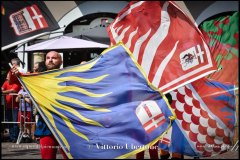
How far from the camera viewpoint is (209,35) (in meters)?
7.54

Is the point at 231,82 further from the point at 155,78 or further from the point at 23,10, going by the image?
the point at 23,10

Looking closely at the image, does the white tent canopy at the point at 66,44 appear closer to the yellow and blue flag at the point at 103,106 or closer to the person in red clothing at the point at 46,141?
the yellow and blue flag at the point at 103,106

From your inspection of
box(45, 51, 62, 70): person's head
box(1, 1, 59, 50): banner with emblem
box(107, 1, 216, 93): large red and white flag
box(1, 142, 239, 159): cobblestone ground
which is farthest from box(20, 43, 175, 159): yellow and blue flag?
box(1, 1, 59, 50): banner with emblem

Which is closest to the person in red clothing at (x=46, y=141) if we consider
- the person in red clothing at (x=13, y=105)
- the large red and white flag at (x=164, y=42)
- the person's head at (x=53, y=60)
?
the person's head at (x=53, y=60)

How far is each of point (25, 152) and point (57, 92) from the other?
3.18 m

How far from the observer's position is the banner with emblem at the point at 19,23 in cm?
831

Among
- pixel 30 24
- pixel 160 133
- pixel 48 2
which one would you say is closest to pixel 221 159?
pixel 160 133

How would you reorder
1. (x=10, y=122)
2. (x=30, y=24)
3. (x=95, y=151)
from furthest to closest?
1. (x=10, y=122)
2. (x=30, y=24)
3. (x=95, y=151)

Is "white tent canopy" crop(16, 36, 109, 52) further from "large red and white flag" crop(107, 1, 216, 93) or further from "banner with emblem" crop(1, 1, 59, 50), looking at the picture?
"large red and white flag" crop(107, 1, 216, 93)

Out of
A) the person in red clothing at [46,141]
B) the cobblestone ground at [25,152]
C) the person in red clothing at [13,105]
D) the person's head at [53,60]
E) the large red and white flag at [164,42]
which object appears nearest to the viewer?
the person in red clothing at [46,141]

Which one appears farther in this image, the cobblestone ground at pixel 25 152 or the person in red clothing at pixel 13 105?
the person in red clothing at pixel 13 105

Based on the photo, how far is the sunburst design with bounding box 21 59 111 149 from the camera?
5.86 m

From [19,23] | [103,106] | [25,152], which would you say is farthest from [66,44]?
[103,106]

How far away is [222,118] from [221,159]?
1.20 m
